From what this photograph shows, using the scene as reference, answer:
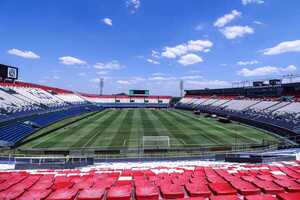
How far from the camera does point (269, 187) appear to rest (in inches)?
488

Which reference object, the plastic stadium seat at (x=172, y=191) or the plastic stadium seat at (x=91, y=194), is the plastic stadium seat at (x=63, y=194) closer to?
the plastic stadium seat at (x=91, y=194)

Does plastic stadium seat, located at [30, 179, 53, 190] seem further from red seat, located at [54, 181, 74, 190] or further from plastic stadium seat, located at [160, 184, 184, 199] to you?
plastic stadium seat, located at [160, 184, 184, 199]

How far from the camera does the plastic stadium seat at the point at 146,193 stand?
11.2 m

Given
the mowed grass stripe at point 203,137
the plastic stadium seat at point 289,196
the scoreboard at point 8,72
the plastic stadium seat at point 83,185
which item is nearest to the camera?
the plastic stadium seat at point 289,196

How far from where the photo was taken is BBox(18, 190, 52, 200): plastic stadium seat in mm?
11328

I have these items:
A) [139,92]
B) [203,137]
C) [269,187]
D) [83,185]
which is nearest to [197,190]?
[269,187]

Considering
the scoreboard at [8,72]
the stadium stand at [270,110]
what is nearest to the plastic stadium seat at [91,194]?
the stadium stand at [270,110]

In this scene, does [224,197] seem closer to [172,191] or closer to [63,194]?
[172,191]

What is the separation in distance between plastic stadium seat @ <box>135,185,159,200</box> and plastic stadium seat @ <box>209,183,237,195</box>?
2622 mm

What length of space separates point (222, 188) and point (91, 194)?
595 centimetres

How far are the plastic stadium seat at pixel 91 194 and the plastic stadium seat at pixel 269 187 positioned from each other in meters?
7.34

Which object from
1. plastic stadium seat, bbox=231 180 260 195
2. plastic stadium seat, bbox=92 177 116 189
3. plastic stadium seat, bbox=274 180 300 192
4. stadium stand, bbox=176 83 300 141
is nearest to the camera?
plastic stadium seat, bbox=231 180 260 195

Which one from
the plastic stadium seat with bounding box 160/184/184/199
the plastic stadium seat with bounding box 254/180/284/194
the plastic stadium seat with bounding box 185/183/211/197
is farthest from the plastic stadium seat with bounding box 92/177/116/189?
the plastic stadium seat with bounding box 254/180/284/194

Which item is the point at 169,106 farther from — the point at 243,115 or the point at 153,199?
the point at 153,199
